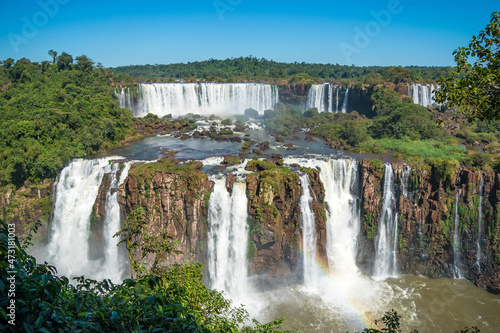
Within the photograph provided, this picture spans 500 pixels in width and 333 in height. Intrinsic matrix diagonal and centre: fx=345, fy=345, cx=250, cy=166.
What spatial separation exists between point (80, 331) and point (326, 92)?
152 feet

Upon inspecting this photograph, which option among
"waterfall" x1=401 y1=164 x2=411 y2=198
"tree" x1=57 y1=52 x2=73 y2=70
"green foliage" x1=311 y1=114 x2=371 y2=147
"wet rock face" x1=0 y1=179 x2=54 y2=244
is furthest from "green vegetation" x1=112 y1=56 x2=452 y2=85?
"waterfall" x1=401 y1=164 x2=411 y2=198

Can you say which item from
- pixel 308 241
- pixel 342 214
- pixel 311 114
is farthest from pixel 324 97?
pixel 308 241

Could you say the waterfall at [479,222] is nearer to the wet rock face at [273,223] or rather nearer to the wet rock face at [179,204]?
the wet rock face at [273,223]

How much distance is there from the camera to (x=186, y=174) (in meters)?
19.5

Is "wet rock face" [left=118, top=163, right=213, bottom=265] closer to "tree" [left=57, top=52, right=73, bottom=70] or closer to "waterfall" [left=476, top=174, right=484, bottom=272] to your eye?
"waterfall" [left=476, top=174, right=484, bottom=272]

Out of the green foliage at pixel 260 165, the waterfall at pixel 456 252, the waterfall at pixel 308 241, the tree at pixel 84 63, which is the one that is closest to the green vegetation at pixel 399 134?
the waterfall at pixel 456 252

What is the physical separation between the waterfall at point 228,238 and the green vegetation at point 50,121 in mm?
11725

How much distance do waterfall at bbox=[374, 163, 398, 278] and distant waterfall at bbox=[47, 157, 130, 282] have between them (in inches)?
613

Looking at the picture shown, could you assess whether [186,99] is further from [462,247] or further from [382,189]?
[462,247]

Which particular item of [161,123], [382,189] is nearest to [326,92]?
[161,123]

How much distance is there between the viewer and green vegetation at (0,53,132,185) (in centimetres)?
2331

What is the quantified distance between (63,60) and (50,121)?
24.2 meters

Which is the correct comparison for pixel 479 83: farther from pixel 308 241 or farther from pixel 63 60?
pixel 63 60

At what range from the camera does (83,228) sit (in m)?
21.1
